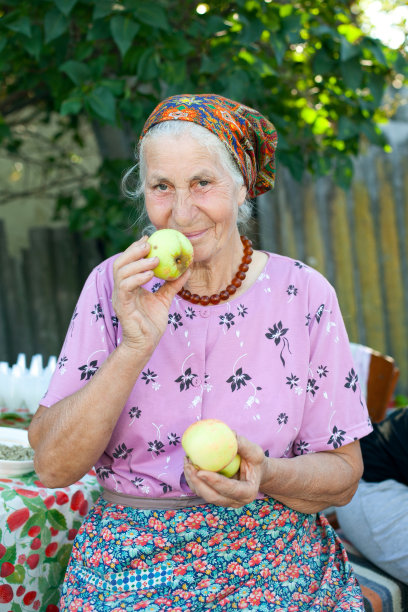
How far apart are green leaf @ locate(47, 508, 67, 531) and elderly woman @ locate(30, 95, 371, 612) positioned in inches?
11.0

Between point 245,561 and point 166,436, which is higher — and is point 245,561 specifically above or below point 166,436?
below

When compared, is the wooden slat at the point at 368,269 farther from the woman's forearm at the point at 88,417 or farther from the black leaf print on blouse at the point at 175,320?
the woman's forearm at the point at 88,417

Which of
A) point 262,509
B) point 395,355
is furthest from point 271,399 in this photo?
point 395,355

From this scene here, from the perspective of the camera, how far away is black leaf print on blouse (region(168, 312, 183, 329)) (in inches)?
79.4

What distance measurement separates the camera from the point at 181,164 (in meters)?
1.87

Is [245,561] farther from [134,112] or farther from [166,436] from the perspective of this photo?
[134,112]

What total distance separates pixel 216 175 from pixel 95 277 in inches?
18.4

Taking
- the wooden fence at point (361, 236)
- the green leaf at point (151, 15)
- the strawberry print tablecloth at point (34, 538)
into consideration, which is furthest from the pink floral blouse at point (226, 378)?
the wooden fence at point (361, 236)

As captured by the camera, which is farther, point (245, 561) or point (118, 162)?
point (118, 162)

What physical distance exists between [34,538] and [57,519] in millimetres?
107

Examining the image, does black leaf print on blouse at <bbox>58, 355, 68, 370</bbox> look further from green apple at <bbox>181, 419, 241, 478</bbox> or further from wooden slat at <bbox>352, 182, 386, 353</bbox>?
wooden slat at <bbox>352, 182, 386, 353</bbox>

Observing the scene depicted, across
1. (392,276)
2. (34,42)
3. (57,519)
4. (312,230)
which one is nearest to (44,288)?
(312,230)

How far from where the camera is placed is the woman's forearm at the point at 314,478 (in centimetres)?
181

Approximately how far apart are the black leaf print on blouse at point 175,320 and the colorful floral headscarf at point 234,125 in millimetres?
467
